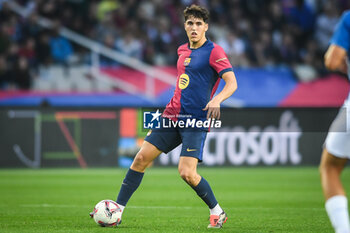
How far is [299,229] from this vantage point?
6938 mm

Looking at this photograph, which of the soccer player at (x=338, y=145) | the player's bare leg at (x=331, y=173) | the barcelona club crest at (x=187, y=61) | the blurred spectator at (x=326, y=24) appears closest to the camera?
the soccer player at (x=338, y=145)

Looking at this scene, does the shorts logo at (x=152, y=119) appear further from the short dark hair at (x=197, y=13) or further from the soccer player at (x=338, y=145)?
the soccer player at (x=338, y=145)

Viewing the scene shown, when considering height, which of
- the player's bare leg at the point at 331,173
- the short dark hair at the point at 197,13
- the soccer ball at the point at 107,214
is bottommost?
the soccer ball at the point at 107,214

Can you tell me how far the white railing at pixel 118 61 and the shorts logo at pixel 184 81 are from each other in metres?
10.4

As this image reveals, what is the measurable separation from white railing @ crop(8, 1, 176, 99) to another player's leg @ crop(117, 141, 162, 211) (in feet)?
34.2

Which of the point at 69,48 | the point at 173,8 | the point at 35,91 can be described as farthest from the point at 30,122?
the point at 173,8

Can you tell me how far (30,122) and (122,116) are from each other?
221 cm

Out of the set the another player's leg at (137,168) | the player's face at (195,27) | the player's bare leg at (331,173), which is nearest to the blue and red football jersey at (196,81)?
the player's face at (195,27)

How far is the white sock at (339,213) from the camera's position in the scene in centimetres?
478

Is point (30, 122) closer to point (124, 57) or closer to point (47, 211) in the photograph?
point (124, 57)

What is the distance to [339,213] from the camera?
4832 mm

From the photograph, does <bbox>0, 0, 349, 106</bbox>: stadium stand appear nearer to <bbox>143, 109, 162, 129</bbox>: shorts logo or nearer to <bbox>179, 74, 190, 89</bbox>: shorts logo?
<bbox>143, 109, 162, 129</bbox>: shorts logo

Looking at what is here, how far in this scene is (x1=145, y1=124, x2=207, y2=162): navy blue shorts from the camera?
686cm

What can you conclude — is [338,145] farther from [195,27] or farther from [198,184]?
[195,27]
